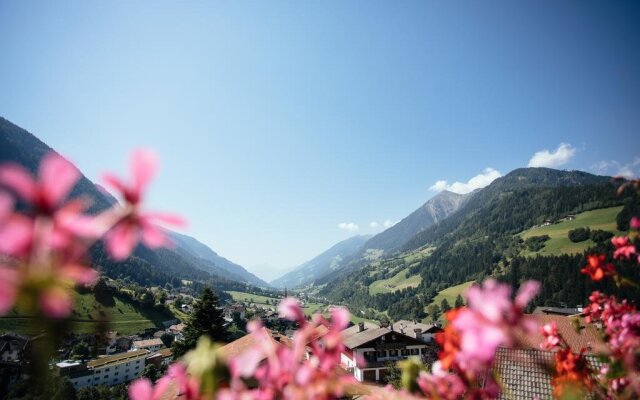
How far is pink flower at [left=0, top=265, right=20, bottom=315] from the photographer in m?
0.69

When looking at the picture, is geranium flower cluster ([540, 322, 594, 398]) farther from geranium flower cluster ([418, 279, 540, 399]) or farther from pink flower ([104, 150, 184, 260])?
pink flower ([104, 150, 184, 260])

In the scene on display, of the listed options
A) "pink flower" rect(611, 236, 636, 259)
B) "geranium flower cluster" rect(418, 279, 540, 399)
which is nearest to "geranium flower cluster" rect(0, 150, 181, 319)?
"geranium flower cluster" rect(418, 279, 540, 399)

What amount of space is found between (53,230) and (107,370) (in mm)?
90265

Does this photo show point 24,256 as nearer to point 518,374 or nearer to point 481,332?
point 481,332

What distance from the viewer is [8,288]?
0.70 meters

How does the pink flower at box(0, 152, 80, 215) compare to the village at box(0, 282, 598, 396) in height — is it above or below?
above

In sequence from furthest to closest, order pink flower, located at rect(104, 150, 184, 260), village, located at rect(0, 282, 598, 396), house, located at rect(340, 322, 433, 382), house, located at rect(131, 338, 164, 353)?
house, located at rect(131, 338, 164, 353), house, located at rect(340, 322, 433, 382), village, located at rect(0, 282, 598, 396), pink flower, located at rect(104, 150, 184, 260)

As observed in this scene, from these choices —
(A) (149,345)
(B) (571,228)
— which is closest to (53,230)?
(A) (149,345)

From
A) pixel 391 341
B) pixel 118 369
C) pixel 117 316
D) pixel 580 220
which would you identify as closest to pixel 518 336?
pixel 391 341

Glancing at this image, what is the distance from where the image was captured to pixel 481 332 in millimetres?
868

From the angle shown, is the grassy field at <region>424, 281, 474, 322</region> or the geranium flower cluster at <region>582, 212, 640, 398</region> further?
the grassy field at <region>424, 281, 474, 322</region>

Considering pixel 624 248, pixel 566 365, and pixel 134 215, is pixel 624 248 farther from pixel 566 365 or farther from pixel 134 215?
pixel 134 215

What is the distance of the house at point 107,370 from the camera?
66125mm

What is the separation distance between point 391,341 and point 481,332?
58.5m
